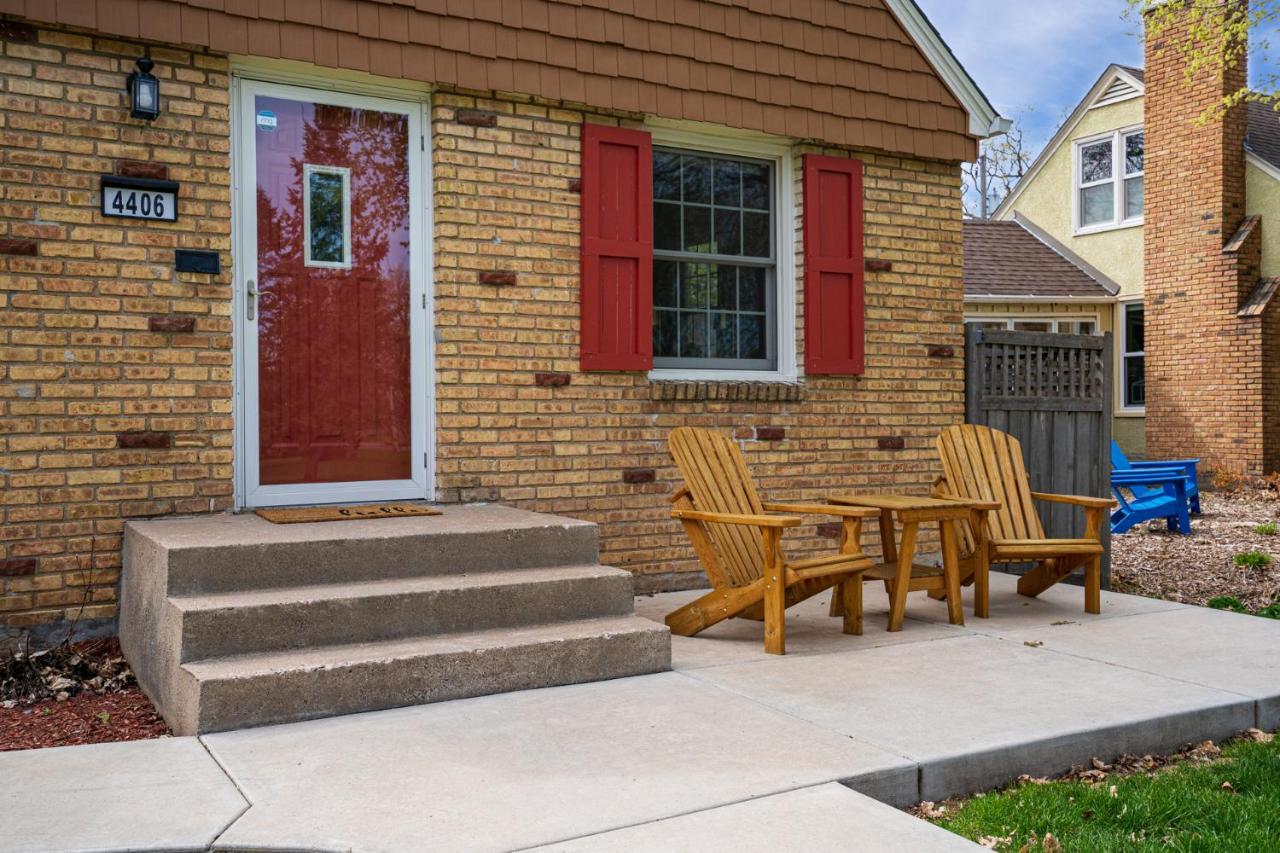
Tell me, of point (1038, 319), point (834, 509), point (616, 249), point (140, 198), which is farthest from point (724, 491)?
point (1038, 319)

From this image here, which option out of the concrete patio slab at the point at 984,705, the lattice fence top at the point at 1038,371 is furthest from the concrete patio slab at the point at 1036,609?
the lattice fence top at the point at 1038,371

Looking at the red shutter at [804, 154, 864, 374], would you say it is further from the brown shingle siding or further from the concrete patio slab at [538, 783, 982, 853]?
the concrete patio slab at [538, 783, 982, 853]

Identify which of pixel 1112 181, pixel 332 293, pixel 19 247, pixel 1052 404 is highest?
pixel 1112 181

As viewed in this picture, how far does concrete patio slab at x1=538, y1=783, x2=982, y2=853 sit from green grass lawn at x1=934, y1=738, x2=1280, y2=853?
11.5 inches

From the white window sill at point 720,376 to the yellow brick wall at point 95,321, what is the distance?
99.1 inches

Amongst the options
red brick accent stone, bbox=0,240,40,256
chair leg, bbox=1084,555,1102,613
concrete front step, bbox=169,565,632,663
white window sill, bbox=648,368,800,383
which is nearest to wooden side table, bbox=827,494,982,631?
chair leg, bbox=1084,555,1102,613

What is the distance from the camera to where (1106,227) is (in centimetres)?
1797

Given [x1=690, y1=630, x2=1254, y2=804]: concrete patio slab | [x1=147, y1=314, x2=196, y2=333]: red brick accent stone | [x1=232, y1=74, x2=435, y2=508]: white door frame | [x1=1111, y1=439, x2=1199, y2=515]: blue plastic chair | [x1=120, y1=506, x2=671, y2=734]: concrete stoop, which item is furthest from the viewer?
[x1=1111, y1=439, x2=1199, y2=515]: blue plastic chair

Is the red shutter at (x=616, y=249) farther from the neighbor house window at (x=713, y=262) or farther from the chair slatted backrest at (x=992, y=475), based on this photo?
the chair slatted backrest at (x=992, y=475)

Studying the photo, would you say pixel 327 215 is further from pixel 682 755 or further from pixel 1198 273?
pixel 1198 273

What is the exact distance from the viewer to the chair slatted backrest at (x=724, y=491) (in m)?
5.34

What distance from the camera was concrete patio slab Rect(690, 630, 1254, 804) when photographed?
3535 mm

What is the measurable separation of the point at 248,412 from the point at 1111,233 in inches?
633

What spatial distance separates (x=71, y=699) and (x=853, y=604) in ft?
11.3
